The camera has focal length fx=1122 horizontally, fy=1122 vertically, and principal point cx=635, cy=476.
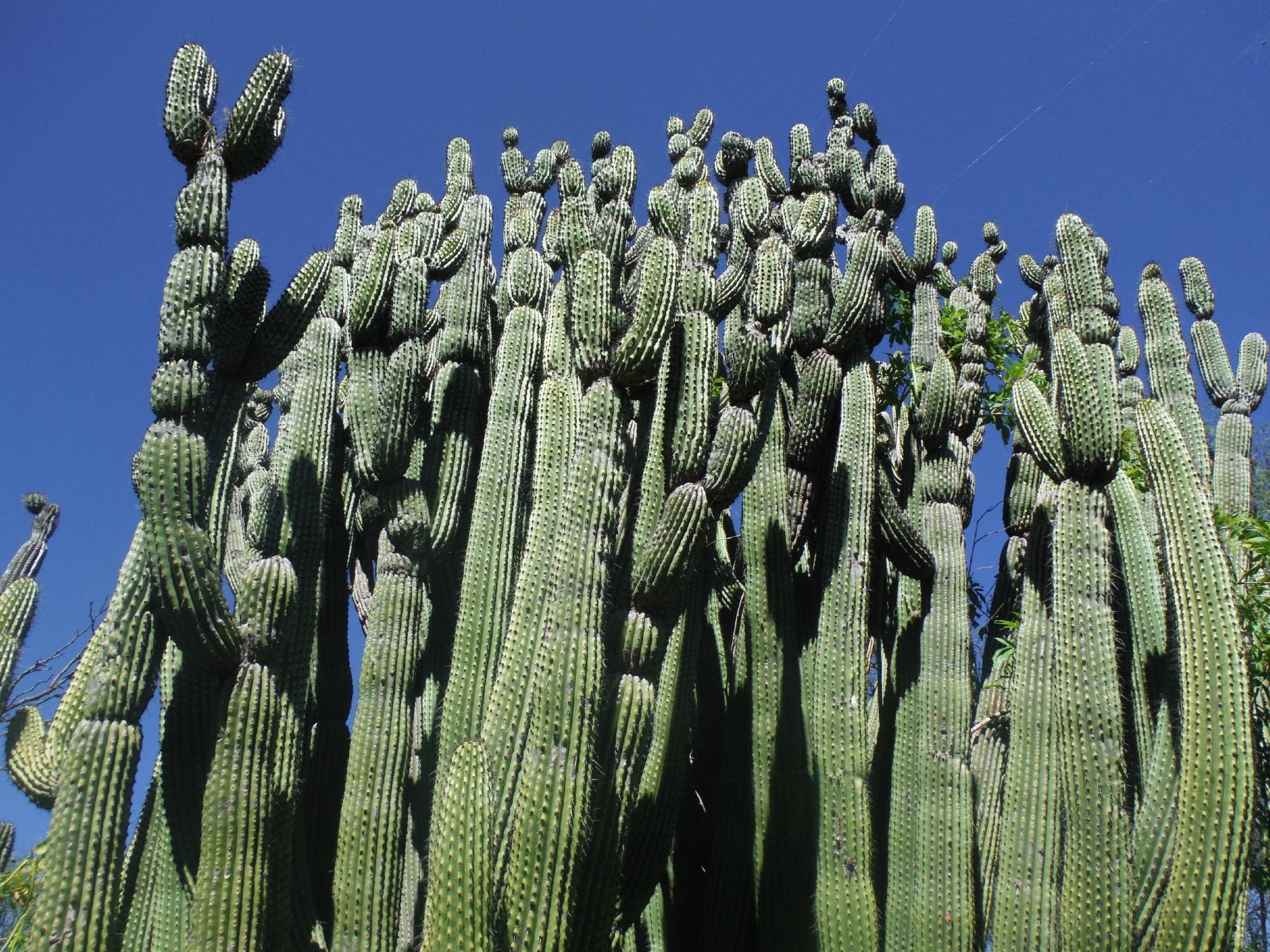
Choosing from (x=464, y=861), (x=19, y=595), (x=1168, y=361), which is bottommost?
(x=464, y=861)

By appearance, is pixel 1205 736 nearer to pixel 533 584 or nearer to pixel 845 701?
pixel 845 701

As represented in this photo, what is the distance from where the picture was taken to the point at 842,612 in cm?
601

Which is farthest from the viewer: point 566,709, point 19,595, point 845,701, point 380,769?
point 19,595

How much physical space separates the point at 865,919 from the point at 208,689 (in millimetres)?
3318

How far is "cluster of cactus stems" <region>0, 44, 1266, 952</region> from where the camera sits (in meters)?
4.58

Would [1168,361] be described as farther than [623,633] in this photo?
Yes

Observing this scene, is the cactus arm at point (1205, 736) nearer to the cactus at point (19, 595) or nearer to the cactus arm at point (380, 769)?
the cactus arm at point (380, 769)

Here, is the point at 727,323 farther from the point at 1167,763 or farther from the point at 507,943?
the point at 507,943

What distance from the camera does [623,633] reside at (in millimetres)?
4891

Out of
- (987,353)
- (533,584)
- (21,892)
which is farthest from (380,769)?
(987,353)

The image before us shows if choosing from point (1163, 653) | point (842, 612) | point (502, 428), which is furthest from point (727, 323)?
point (1163, 653)

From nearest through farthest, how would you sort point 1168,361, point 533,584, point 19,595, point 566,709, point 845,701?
1. point 566,709
2. point 533,584
3. point 845,701
4. point 19,595
5. point 1168,361

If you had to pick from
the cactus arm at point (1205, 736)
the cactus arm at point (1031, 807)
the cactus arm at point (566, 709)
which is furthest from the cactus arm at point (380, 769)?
the cactus arm at point (1205, 736)

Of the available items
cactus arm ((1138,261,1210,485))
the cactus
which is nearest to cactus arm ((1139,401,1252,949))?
cactus arm ((1138,261,1210,485))
